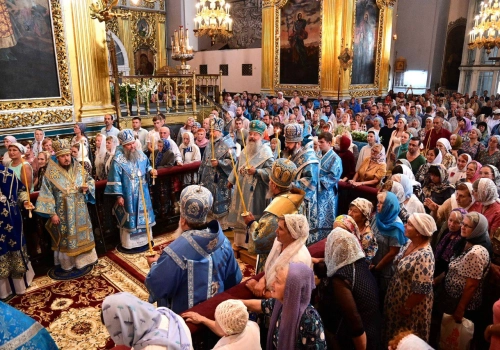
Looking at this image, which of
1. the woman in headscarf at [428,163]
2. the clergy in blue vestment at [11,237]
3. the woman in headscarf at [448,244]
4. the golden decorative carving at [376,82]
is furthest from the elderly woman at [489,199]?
the golden decorative carving at [376,82]

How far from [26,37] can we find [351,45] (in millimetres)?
11816

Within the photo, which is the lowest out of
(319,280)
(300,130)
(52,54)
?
(319,280)

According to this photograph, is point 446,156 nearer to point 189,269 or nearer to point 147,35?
point 189,269

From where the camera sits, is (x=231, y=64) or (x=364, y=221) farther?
(x=231, y=64)

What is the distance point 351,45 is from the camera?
50.5 feet

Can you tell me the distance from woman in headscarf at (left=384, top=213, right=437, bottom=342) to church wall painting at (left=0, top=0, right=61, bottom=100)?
25.9ft

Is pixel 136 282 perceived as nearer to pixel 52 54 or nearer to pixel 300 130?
pixel 300 130

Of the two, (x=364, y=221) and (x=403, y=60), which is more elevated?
(x=403, y=60)

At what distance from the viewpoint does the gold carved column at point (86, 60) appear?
8188mm

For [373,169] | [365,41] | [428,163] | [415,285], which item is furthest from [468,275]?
[365,41]

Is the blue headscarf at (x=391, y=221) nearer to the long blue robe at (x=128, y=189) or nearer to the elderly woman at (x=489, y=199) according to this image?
the elderly woman at (x=489, y=199)

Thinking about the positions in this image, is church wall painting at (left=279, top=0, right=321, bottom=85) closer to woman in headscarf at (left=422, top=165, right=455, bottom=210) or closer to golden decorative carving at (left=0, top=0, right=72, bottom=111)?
golden decorative carving at (left=0, top=0, right=72, bottom=111)

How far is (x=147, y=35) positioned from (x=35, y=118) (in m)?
12.1

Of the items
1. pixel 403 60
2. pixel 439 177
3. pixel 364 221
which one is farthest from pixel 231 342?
pixel 403 60
